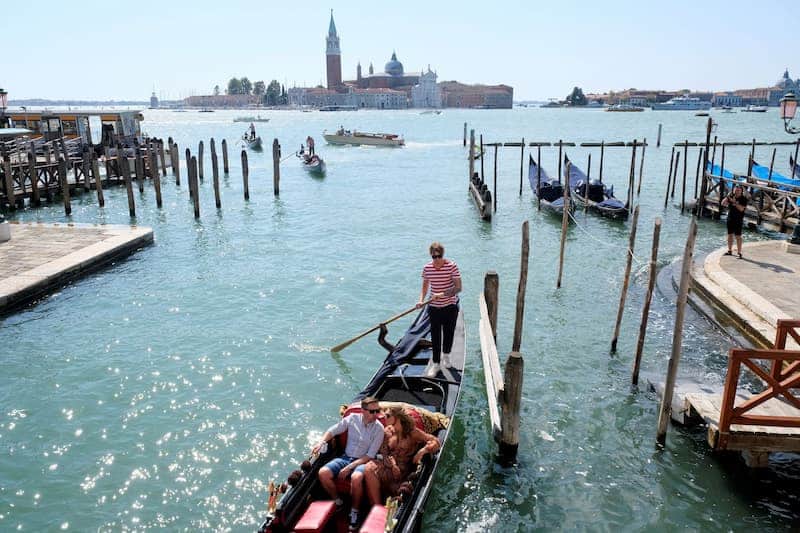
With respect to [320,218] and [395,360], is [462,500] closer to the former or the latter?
[395,360]

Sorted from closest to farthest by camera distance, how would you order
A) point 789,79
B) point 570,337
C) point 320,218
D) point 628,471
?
point 628,471 → point 570,337 → point 320,218 → point 789,79

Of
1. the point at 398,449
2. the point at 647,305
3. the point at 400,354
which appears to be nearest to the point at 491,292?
the point at 400,354

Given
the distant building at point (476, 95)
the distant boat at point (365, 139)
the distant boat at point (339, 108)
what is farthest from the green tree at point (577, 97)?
the distant boat at point (365, 139)

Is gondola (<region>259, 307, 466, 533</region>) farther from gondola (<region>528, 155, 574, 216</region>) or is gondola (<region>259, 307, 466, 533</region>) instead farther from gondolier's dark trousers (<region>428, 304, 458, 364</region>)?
gondola (<region>528, 155, 574, 216</region>)

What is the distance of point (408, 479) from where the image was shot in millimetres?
4836

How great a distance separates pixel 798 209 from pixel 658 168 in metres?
20.8

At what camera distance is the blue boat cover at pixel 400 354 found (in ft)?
21.1

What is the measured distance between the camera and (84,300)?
35.6 feet

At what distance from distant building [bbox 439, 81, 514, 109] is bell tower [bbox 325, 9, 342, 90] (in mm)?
32021

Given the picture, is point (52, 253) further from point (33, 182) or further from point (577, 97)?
point (577, 97)

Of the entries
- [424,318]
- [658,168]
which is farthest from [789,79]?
[424,318]

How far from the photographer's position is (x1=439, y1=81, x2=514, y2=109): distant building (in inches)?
7028

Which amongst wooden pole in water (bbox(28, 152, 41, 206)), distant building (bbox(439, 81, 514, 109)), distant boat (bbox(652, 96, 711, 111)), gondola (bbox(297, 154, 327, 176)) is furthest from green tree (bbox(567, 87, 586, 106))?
wooden pole in water (bbox(28, 152, 41, 206))

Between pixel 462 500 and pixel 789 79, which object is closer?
pixel 462 500
